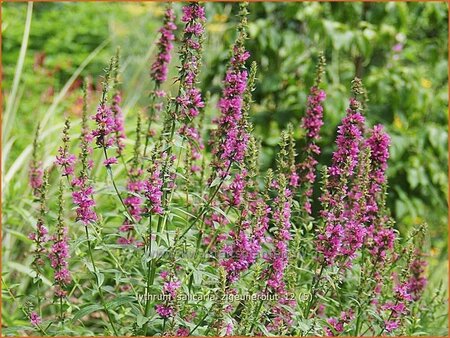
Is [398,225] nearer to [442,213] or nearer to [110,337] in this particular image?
[442,213]

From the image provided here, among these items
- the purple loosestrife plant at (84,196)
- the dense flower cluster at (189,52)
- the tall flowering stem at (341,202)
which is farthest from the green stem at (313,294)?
the purple loosestrife plant at (84,196)

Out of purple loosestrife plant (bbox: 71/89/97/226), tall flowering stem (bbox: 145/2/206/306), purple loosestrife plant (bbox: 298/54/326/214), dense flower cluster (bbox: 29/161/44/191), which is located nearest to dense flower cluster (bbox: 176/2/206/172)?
Result: tall flowering stem (bbox: 145/2/206/306)

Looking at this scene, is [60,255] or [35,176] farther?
[35,176]

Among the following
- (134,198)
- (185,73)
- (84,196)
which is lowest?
(134,198)

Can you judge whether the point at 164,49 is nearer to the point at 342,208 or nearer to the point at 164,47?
A: the point at 164,47

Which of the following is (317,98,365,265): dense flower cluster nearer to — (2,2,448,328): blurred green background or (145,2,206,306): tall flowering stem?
(145,2,206,306): tall flowering stem

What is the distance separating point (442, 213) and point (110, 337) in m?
4.29

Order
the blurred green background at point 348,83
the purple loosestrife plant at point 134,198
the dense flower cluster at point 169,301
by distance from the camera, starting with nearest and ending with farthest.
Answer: the dense flower cluster at point 169,301, the purple loosestrife plant at point 134,198, the blurred green background at point 348,83

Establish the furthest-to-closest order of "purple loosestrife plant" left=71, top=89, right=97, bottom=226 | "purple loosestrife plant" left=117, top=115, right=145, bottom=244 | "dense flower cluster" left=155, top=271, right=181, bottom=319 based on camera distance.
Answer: "purple loosestrife plant" left=117, top=115, right=145, bottom=244, "purple loosestrife plant" left=71, top=89, right=97, bottom=226, "dense flower cluster" left=155, top=271, right=181, bottom=319

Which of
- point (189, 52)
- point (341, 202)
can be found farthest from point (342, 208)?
point (189, 52)

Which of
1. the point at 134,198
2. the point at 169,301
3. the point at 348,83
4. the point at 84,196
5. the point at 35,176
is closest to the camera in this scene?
the point at 169,301

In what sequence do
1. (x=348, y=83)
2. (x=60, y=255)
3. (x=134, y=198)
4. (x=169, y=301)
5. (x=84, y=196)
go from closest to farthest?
(x=169, y=301), (x=84, y=196), (x=60, y=255), (x=134, y=198), (x=348, y=83)

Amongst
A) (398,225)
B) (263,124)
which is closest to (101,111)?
(263,124)

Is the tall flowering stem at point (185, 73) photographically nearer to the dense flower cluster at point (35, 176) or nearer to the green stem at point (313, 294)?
the green stem at point (313, 294)
